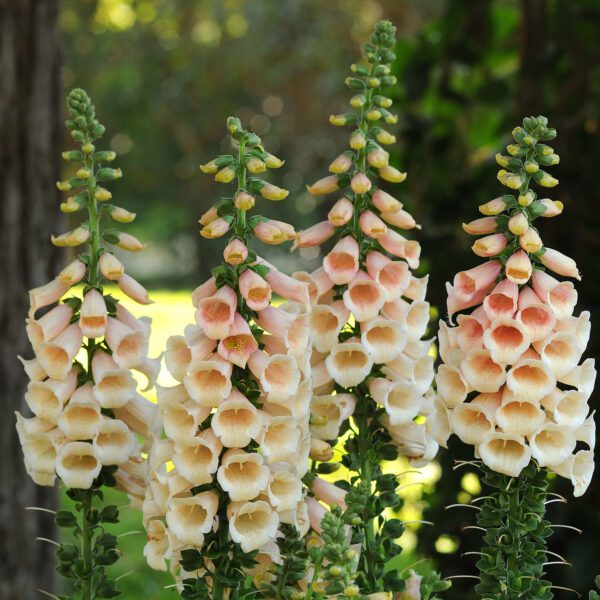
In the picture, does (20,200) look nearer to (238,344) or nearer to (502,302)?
→ (238,344)

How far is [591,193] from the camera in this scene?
2668mm

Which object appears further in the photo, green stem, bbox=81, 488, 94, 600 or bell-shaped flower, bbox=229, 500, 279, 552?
green stem, bbox=81, 488, 94, 600

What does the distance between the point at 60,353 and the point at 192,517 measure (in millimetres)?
263

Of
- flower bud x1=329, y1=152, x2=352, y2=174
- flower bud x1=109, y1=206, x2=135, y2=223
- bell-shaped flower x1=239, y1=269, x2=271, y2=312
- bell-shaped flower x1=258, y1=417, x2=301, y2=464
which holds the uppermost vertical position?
flower bud x1=329, y1=152, x2=352, y2=174

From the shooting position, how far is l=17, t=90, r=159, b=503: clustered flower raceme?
1229 mm

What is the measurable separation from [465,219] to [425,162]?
270 mm

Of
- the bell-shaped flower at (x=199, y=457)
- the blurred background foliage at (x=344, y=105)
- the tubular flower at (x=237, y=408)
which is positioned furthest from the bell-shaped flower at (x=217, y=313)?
the blurred background foliage at (x=344, y=105)

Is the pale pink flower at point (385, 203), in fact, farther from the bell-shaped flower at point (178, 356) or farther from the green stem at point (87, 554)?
the green stem at point (87, 554)

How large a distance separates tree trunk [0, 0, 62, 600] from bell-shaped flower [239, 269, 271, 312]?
123 centimetres

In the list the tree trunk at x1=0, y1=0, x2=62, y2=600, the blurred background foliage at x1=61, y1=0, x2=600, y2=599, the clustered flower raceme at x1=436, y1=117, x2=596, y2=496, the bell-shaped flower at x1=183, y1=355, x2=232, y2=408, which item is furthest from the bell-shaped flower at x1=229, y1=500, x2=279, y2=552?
the tree trunk at x1=0, y1=0, x2=62, y2=600

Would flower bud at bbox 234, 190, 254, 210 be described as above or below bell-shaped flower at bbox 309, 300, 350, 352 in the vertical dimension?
above

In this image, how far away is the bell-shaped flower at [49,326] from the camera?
126 cm

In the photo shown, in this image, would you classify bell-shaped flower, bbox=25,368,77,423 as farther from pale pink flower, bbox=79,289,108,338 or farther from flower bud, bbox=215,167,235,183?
flower bud, bbox=215,167,235,183

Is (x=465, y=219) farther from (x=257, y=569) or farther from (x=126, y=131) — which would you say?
(x=126, y=131)
